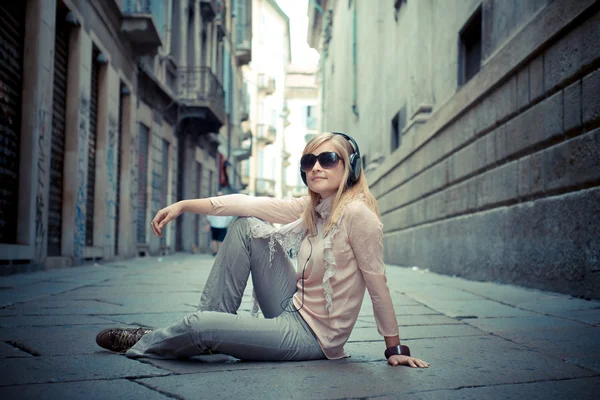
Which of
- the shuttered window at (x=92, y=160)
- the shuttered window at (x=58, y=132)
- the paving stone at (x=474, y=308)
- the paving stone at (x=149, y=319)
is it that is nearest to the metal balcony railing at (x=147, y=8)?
the shuttered window at (x=92, y=160)

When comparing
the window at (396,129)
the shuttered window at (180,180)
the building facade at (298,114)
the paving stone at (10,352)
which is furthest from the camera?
the building facade at (298,114)

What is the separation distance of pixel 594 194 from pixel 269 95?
143 feet

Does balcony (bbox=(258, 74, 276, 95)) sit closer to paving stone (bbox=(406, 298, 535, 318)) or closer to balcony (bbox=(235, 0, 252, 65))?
balcony (bbox=(235, 0, 252, 65))

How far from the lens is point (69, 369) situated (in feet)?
7.82

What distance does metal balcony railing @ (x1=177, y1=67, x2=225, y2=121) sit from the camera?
1656cm

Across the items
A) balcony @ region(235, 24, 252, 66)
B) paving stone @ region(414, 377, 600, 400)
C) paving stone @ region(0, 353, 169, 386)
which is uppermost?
balcony @ region(235, 24, 252, 66)

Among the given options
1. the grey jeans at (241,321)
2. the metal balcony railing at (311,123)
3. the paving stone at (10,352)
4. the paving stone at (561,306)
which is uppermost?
the metal balcony railing at (311,123)

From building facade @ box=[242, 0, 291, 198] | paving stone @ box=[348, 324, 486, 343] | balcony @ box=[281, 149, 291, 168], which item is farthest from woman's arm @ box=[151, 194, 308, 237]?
balcony @ box=[281, 149, 291, 168]

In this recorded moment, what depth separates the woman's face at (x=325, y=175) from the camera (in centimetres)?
260

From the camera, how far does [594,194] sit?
175 inches

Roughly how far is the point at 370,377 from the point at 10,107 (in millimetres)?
5996

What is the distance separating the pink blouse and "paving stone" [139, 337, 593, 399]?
0.50 feet

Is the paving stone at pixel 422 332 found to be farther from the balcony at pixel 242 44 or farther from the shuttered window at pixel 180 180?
the balcony at pixel 242 44

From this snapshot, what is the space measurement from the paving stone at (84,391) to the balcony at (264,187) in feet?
143
